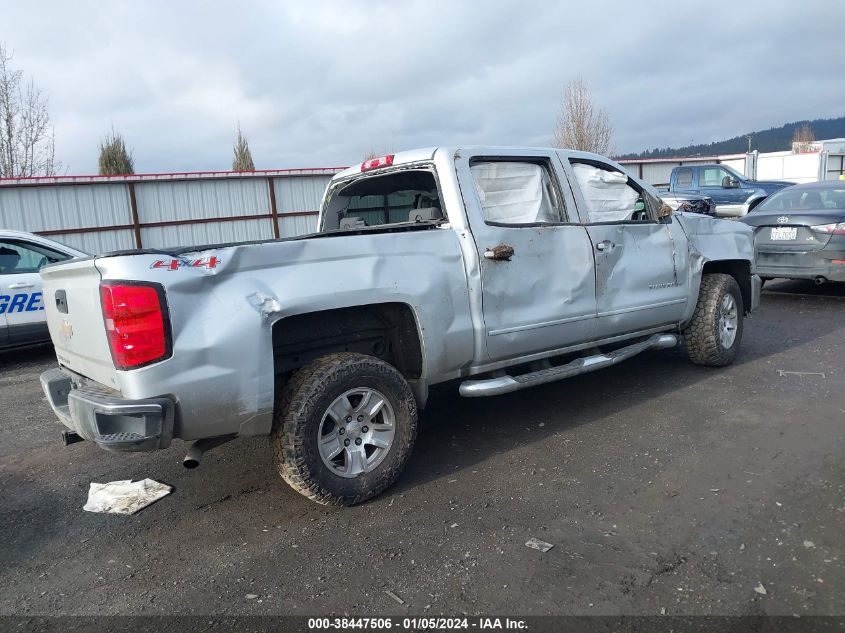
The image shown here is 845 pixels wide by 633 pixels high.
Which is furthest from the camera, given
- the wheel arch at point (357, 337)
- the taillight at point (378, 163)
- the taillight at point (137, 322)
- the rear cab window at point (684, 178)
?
the rear cab window at point (684, 178)

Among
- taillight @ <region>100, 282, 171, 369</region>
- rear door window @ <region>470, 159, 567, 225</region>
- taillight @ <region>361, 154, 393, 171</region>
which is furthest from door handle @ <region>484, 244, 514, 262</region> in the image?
taillight @ <region>100, 282, 171, 369</region>

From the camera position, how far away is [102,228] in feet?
52.2

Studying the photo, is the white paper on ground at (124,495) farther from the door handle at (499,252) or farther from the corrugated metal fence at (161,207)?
the corrugated metal fence at (161,207)

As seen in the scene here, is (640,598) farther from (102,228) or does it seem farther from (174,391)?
(102,228)

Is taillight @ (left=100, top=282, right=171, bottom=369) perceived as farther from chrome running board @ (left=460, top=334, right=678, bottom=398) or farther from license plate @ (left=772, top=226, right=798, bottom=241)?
license plate @ (left=772, top=226, right=798, bottom=241)

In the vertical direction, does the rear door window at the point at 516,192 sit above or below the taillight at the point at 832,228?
above

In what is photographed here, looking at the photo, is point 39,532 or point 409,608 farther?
point 39,532

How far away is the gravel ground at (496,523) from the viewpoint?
2771 millimetres

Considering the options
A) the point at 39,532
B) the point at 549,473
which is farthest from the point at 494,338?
the point at 39,532

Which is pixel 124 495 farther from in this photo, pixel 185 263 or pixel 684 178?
pixel 684 178

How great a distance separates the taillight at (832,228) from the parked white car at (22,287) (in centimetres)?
921

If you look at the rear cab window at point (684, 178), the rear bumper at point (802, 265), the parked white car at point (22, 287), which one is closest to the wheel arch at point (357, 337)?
the parked white car at point (22, 287)

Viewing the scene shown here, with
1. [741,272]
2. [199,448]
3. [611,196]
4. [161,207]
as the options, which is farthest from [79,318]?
[161,207]

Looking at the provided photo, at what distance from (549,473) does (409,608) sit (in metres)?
1.50
